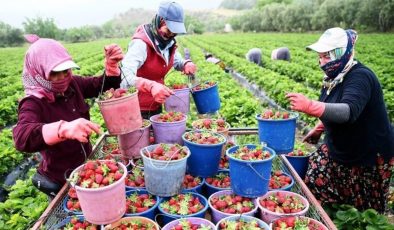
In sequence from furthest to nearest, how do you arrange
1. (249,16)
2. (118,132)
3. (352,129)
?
(249,16)
(352,129)
(118,132)

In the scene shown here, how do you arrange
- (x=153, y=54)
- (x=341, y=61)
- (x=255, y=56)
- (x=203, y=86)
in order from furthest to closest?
(x=255, y=56) < (x=203, y=86) < (x=153, y=54) < (x=341, y=61)

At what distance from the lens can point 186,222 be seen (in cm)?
275

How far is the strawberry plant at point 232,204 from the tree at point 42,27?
85.1 meters

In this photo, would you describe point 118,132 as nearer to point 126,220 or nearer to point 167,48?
point 126,220

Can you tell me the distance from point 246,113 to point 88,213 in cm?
586

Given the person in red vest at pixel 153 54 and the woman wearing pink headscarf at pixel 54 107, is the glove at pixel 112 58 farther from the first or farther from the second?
the person in red vest at pixel 153 54

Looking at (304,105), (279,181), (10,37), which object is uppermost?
(304,105)

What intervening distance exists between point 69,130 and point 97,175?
0.36m

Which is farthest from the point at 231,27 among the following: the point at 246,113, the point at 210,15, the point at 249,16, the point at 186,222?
the point at 186,222

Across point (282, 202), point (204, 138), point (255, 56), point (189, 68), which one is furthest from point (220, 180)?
point (255, 56)

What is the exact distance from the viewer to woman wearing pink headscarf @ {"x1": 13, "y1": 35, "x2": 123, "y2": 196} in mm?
2506

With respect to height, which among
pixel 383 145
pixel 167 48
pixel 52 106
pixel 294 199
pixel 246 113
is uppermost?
pixel 167 48

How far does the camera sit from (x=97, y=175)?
8.20 ft

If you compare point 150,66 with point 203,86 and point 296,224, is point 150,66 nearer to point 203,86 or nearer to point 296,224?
point 203,86
